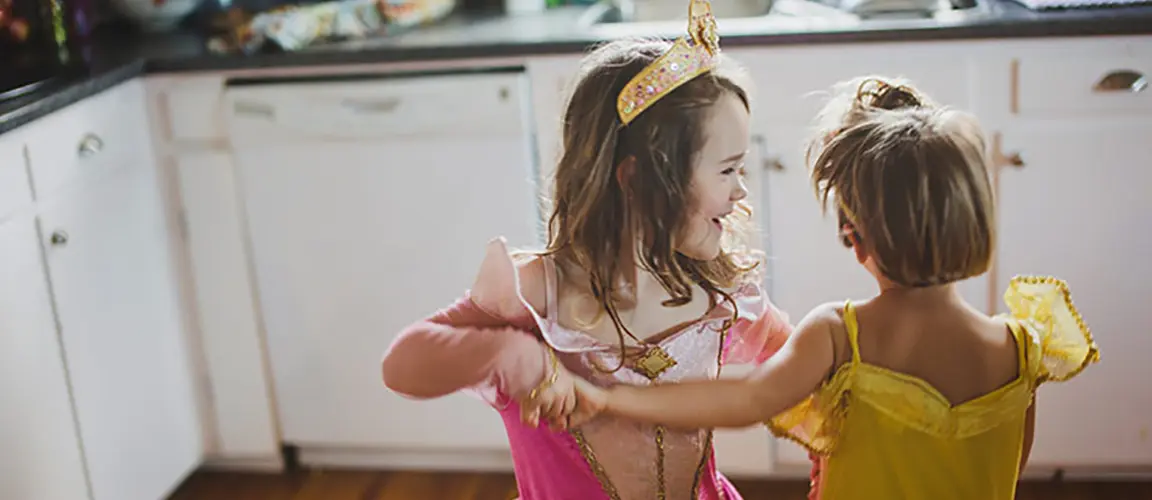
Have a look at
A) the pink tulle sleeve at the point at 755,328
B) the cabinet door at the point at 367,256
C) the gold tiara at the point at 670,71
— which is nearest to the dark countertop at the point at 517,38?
the cabinet door at the point at 367,256

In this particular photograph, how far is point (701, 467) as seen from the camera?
56.7 inches

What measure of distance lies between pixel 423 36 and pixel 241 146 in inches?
14.6

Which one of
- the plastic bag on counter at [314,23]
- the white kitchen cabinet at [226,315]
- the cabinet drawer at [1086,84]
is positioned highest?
the plastic bag on counter at [314,23]

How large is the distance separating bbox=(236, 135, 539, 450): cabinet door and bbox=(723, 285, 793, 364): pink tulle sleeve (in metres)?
0.82

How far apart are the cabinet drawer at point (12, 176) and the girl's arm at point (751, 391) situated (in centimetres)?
107

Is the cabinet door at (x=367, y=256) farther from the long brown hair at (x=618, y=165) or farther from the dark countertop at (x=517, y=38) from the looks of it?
the long brown hair at (x=618, y=165)

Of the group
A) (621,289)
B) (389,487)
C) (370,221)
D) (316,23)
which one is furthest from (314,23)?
(621,289)

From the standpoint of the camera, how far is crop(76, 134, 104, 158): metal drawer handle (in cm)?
207

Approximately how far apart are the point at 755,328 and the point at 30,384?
1.14 metres

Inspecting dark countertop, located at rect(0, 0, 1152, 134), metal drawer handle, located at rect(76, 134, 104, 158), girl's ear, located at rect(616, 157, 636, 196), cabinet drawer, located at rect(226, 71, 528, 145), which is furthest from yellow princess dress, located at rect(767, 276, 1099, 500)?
metal drawer handle, located at rect(76, 134, 104, 158)

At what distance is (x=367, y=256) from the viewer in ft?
7.57

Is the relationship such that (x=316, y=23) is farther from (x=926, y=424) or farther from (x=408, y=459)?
(x=926, y=424)

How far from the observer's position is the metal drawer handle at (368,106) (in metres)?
2.20

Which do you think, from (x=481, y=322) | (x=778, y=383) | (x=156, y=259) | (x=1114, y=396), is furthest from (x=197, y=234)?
(x=1114, y=396)
